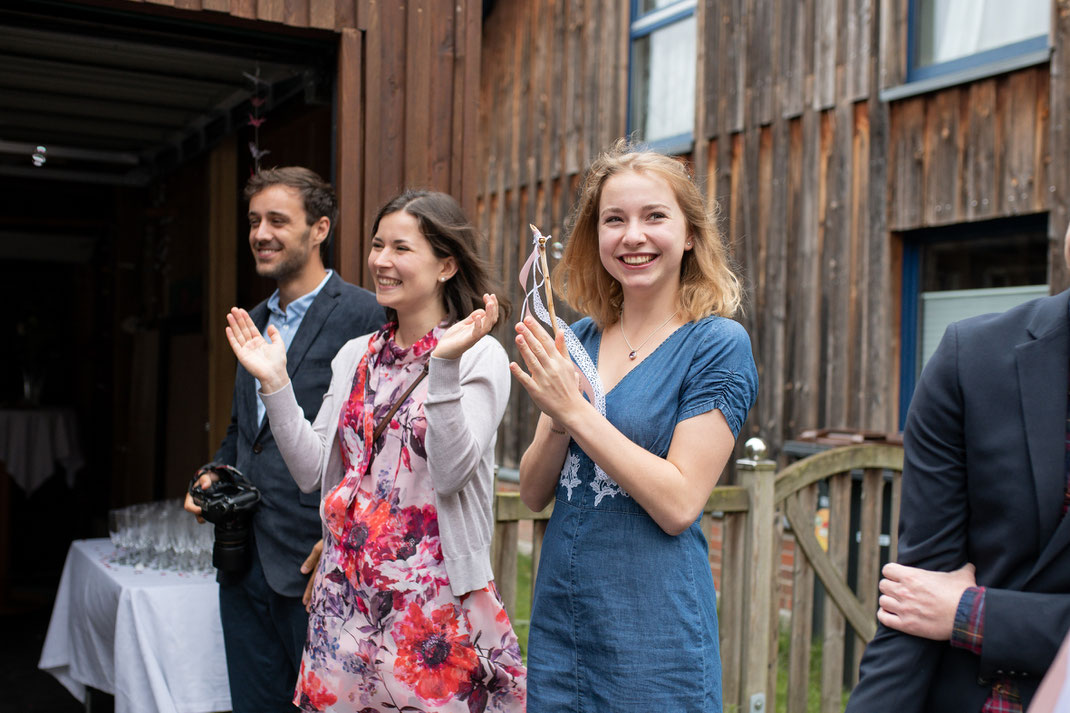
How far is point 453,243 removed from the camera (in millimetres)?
2645

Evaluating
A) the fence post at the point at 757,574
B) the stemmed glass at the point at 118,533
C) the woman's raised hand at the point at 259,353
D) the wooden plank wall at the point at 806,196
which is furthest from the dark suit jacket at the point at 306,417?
the wooden plank wall at the point at 806,196

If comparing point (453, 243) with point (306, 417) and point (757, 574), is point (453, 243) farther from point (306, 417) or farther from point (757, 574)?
point (757, 574)

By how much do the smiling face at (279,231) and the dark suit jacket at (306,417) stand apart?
146 millimetres

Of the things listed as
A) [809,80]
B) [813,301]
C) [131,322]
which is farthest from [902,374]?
[131,322]

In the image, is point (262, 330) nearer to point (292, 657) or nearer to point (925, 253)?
point (292, 657)

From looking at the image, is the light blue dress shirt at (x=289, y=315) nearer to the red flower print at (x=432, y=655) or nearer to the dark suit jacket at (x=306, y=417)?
the dark suit jacket at (x=306, y=417)

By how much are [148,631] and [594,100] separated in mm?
5827

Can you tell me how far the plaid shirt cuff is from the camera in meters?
1.41

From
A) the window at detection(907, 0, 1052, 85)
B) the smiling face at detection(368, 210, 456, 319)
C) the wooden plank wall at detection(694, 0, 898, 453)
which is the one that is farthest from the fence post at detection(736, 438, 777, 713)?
the window at detection(907, 0, 1052, 85)

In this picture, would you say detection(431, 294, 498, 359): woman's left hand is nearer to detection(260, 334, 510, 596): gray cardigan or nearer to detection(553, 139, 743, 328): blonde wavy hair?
detection(260, 334, 510, 596): gray cardigan

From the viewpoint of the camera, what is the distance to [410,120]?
12.7 feet

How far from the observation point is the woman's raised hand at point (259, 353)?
2.64 m

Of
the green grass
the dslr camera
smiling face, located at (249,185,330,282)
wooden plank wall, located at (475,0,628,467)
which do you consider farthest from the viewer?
wooden plank wall, located at (475,0,628,467)

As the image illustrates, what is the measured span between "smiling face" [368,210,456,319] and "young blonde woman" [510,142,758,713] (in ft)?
1.96
